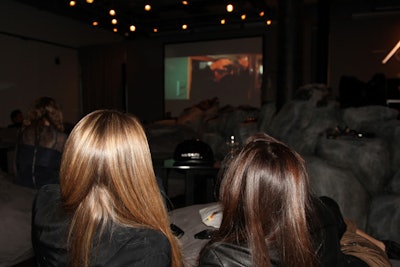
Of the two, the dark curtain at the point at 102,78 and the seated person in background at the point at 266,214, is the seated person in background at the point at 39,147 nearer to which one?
the seated person in background at the point at 266,214

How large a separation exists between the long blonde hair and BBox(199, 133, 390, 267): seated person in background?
0.79 ft

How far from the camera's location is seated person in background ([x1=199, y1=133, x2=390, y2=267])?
108cm

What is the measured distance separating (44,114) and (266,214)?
2486mm

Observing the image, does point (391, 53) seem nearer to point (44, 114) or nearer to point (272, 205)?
point (44, 114)

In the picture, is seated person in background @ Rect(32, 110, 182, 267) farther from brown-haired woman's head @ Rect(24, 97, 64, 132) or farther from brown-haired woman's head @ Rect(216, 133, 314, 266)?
brown-haired woman's head @ Rect(24, 97, 64, 132)

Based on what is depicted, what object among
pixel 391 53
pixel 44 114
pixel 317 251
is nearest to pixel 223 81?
pixel 391 53

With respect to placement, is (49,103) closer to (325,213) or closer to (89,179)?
(89,179)

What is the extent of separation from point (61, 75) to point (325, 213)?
10025 mm

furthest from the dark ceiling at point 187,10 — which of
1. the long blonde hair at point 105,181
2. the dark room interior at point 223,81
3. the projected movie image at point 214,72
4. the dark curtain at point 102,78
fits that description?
the long blonde hair at point 105,181

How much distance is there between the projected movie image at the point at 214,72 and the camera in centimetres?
949

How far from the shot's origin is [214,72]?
9930 millimetres

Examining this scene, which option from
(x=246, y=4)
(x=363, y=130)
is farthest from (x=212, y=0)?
(x=363, y=130)

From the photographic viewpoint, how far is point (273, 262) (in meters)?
1.10

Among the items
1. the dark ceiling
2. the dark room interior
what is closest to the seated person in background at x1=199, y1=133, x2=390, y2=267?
the dark room interior
